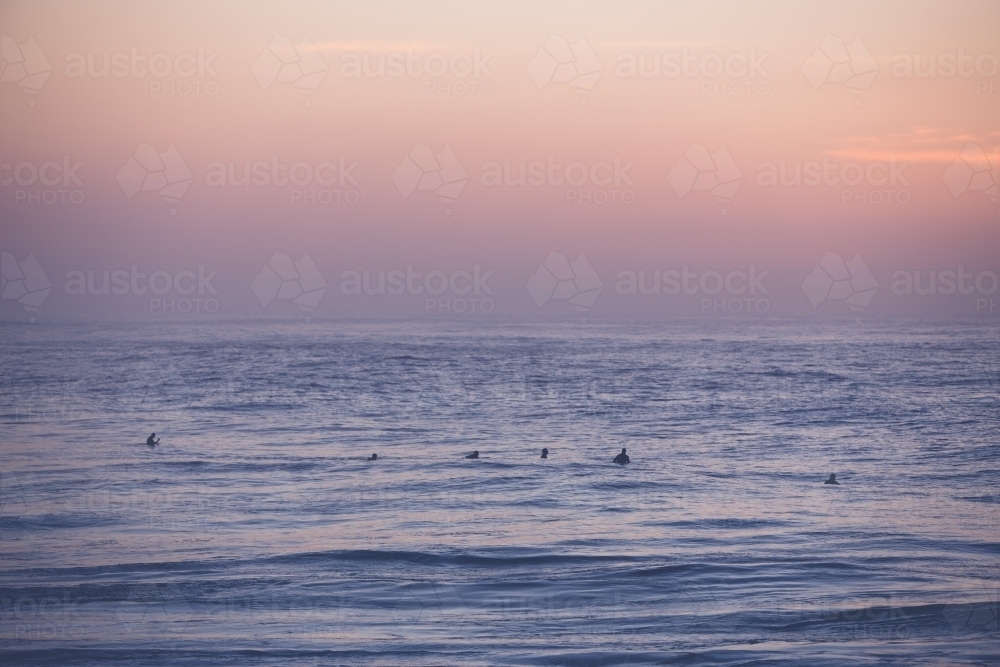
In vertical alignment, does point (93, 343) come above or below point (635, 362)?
above

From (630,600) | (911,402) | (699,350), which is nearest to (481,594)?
(630,600)

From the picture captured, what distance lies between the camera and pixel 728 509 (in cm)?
2180

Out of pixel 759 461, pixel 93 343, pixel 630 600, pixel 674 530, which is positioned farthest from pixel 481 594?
pixel 93 343

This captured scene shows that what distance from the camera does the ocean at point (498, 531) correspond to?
508 inches

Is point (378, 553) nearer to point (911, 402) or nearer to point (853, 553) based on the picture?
point (853, 553)

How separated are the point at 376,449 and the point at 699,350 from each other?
6967 centimetres

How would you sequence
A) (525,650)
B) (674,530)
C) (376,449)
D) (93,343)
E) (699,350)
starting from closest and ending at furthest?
1. (525,650)
2. (674,530)
3. (376,449)
4. (699,350)
5. (93,343)

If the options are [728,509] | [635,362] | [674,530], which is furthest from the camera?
[635,362]

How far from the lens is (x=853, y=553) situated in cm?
1747

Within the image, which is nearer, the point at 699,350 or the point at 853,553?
A: the point at 853,553

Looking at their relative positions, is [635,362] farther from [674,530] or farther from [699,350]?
[674,530]

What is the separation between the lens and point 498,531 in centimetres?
1986

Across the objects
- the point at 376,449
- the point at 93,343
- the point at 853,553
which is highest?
the point at 93,343

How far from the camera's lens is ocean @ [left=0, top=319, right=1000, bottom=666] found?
12906 mm
